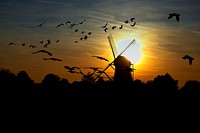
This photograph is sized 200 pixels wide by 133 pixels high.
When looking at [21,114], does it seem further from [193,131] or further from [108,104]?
[193,131]

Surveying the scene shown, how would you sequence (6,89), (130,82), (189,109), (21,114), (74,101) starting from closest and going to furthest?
1. (21,114)
2. (189,109)
3. (74,101)
4. (6,89)
5. (130,82)

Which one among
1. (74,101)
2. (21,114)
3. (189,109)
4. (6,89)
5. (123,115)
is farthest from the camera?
(6,89)

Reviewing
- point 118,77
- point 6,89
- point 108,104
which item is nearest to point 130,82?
point 118,77

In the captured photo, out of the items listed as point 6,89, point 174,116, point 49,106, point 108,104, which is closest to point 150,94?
point 108,104

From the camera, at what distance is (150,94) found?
64438 millimetres

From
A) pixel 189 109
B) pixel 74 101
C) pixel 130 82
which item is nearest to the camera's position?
pixel 189 109

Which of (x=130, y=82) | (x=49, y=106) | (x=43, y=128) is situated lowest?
(x=43, y=128)

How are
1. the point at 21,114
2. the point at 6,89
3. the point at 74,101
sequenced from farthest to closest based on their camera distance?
the point at 6,89 → the point at 74,101 → the point at 21,114

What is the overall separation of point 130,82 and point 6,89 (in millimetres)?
27108

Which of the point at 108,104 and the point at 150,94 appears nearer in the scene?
the point at 108,104

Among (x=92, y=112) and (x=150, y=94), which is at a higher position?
(x=150, y=94)

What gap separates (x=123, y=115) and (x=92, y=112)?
4.14 meters

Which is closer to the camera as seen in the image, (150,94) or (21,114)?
(21,114)

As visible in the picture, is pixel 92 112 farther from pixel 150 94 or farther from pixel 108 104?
pixel 150 94
